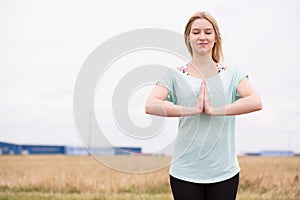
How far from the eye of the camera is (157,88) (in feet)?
8.11

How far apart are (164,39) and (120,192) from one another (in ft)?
12.3

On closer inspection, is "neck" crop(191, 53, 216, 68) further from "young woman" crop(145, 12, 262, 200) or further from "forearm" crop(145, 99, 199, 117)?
"forearm" crop(145, 99, 199, 117)

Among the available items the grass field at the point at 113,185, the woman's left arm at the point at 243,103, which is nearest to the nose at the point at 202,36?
the woman's left arm at the point at 243,103

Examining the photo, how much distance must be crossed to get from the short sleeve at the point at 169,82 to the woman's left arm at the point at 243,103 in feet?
0.84

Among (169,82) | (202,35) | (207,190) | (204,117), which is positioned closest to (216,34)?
(202,35)

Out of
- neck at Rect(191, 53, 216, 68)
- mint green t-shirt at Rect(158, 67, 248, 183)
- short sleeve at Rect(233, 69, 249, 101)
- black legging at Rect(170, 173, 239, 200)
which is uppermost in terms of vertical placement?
neck at Rect(191, 53, 216, 68)

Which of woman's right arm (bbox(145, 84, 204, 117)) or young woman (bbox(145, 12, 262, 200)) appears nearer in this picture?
woman's right arm (bbox(145, 84, 204, 117))

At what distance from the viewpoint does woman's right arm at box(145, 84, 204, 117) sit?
229 centimetres

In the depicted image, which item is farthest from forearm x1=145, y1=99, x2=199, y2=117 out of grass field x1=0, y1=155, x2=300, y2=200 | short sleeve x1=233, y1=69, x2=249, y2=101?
grass field x1=0, y1=155, x2=300, y2=200

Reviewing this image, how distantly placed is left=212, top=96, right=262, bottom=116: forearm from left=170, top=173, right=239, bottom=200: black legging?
42 cm

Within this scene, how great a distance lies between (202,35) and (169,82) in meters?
0.34

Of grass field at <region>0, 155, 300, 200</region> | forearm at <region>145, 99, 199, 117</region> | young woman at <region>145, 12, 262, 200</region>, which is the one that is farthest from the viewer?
grass field at <region>0, 155, 300, 200</region>

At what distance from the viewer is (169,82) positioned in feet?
8.13

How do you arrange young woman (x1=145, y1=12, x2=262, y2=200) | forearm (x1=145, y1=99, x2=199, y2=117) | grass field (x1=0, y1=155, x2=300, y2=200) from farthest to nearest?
grass field (x1=0, y1=155, x2=300, y2=200) < young woman (x1=145, y1=12, x2=262, y2=200) < forearm (x1=145, y1=99, x2=199, y2=117)
